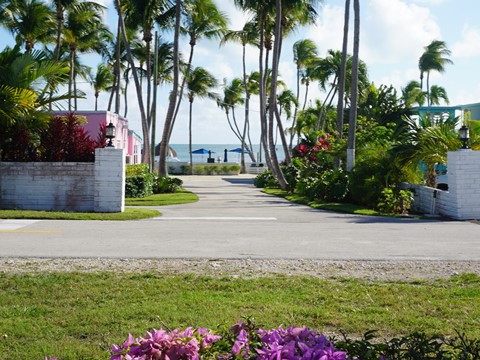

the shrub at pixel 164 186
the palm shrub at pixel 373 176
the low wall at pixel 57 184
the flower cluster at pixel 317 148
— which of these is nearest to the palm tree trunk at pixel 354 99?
the palm shrub at pixel 373 176

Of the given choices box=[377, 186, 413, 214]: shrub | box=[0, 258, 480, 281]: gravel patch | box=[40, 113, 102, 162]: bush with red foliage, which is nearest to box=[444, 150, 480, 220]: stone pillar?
box=[377, 186, 413, 214]: shrub

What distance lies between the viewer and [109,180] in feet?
58.3

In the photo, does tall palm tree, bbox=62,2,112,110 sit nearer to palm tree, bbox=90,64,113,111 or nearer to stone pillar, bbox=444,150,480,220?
palm tree, bbox=90,64,113,111

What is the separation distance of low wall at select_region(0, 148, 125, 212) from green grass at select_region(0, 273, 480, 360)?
9536 mm

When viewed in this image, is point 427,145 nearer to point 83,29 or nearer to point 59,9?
point 59,9

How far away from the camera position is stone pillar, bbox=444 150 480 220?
1702 cm

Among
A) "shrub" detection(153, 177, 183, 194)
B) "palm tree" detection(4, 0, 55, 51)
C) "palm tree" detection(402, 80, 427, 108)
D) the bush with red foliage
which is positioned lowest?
"shrub" detection(153, 177, 183, 194)

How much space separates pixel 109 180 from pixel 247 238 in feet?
21.0

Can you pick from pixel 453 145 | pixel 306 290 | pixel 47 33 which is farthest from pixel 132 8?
pixel 306 290

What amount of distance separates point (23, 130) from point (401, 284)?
13.2 m

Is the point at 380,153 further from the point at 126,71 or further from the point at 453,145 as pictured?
the point at 126,71

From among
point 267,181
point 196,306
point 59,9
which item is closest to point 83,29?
point 59,9

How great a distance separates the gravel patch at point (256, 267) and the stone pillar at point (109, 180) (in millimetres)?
7890

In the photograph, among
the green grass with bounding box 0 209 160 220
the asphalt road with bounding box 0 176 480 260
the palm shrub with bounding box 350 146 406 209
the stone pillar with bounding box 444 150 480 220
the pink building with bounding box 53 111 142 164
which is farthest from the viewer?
the pink building with bounding box 53 111 142 164
